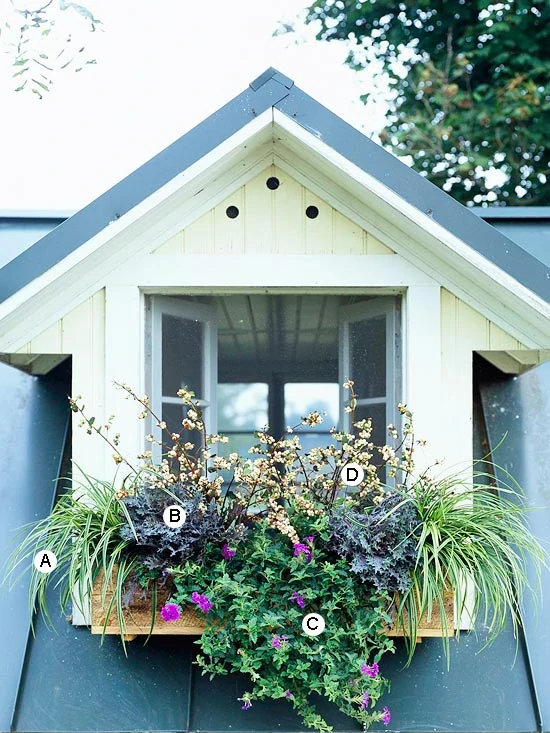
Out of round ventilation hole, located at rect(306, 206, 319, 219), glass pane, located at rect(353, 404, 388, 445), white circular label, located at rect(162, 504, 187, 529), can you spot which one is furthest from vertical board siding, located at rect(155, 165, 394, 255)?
white circular label, located at rect(162, 504, 187, 529)

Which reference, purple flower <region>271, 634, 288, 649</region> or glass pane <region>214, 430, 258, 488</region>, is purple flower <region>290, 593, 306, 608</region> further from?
glass pane <region>214, 430, 258, 488</region>

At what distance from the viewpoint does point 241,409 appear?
5.69 metres

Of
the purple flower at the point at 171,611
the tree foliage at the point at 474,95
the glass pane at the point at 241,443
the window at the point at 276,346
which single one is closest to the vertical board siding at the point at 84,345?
the window at the point at 276,346

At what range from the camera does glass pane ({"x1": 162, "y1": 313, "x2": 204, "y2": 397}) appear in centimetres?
346

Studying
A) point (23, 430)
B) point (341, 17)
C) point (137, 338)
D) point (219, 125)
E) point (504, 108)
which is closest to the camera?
point (219, 125)

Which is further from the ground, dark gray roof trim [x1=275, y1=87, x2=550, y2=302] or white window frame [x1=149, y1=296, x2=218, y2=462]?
dark gray roof trim [x1=275, y1=87, x2=550, y2=302]

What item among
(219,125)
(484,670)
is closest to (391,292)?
(219,125)

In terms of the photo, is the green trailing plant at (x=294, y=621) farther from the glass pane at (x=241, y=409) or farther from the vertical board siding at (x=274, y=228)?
the glass pane at (x=241, y=409)

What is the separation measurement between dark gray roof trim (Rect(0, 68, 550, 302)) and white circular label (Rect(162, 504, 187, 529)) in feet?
2.95

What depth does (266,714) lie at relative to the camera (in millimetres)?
3143

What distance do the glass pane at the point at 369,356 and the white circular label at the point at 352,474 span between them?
1.81ft

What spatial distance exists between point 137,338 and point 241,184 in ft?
2.25

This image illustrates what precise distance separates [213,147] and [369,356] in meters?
1.03

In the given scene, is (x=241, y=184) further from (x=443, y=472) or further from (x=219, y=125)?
(x=443, y=472)
